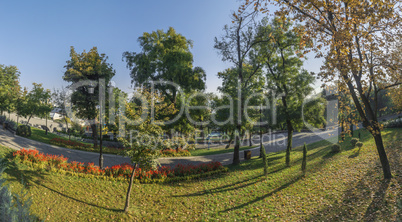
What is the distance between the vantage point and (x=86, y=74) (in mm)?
21516

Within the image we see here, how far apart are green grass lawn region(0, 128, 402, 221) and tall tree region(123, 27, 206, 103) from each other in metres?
15.5

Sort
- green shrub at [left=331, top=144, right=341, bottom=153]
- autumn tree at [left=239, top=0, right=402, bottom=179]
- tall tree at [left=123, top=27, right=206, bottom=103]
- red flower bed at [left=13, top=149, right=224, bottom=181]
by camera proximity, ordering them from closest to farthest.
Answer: autumn tree at [left=239, top=0, right=402, bottom=179] → red flower bed at [left=13, top=149, right=224, bottom=181] → green shrub at [left=331, top=144, right=341, bottom=153] → tall tree at [left=123, top=27, right=206, bottom=103]

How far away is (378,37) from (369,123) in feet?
12.4

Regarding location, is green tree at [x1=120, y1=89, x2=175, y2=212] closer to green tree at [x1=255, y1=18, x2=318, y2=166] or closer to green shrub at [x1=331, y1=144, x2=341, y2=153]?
green tree at [x1=255, y1=18, x2=318, y2=166]

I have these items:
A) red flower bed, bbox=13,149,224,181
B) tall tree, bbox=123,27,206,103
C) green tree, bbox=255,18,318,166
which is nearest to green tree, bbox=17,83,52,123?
tall tree, bbox=123,27,206,103

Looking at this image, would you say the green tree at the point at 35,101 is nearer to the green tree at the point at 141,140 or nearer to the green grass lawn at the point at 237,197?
the green grass lawn at the point at 237,197

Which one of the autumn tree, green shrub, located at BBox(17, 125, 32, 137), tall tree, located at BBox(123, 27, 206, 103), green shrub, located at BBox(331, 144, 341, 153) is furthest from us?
tall tree, located at BBox(123, 27, 206, 103)

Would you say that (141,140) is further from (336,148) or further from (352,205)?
(336,148)

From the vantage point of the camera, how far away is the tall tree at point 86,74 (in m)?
20.7

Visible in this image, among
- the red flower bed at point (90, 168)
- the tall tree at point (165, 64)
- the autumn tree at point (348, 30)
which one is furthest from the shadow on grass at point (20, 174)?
the tall tree at point (165, 64)

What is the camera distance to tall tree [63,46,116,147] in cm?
2069

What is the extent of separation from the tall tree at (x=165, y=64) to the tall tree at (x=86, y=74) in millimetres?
4264

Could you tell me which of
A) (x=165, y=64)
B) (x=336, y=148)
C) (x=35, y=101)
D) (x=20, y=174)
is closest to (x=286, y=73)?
(x=336, y=148)

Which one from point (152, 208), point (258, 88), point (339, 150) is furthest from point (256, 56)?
point (152, 208)
